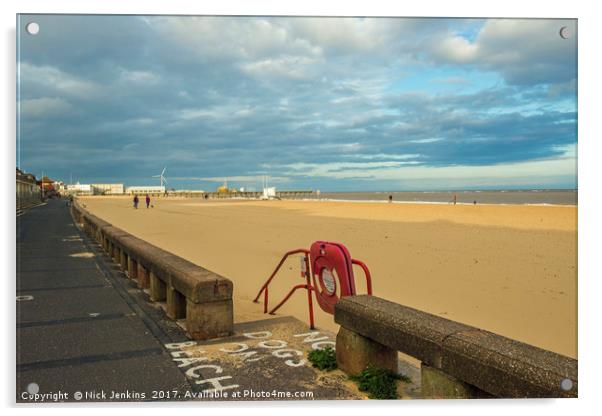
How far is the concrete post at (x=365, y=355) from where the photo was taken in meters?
3.65

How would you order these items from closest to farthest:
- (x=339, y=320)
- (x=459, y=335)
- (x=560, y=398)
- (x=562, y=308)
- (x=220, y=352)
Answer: (x=560, y=398) → (x=459, y=335) → (x=339, y=320) → (x=220, y=352) → (x=562, y=308)

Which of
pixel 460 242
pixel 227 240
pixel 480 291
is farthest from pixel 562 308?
pixel 227 240

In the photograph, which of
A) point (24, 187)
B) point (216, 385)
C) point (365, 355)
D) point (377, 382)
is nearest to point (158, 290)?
point (216, 385)

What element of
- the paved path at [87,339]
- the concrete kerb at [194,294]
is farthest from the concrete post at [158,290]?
the paved path at [87,339]

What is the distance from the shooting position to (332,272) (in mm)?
4562

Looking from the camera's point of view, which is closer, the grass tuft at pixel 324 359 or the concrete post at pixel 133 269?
the grass tuft at pixel 324 359

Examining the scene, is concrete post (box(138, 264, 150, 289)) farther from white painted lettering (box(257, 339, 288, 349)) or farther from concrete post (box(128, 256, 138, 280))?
white painted lettering (box(257, 339, 288, 349))

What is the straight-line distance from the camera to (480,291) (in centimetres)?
841

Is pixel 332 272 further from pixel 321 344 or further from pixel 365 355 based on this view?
pixel 365 355

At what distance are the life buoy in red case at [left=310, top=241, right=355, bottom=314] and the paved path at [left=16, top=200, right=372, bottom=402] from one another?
461 mm

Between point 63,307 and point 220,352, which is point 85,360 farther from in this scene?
point 63,307

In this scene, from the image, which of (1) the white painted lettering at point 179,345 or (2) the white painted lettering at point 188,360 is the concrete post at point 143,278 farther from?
(2) the white painted lettering at point 188,360

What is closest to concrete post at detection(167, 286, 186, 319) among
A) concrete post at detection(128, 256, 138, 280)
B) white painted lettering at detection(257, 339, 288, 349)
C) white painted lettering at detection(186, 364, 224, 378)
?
white painted lettering at detection(257, 339, 288, 349)
